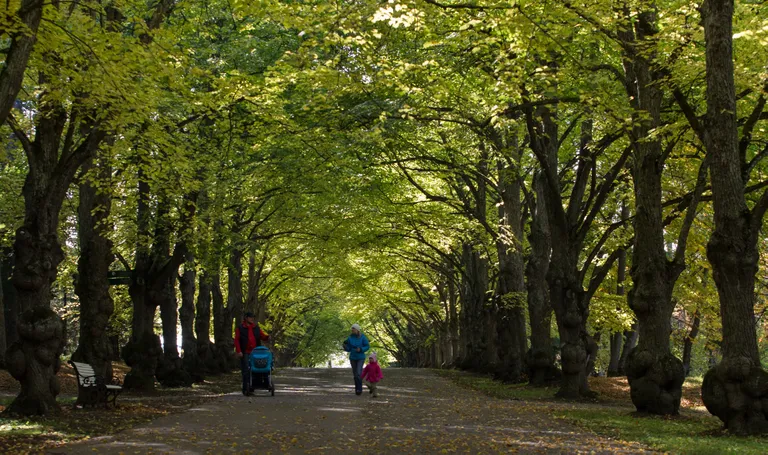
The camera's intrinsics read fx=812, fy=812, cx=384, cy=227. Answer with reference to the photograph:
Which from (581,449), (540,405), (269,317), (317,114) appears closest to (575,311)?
(540,405)

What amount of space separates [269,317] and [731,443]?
4925 centimetres

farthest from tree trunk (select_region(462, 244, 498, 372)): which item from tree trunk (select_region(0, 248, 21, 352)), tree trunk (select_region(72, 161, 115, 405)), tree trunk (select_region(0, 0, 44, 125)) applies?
tree trunk (select_region(0, 0, 44, 125))

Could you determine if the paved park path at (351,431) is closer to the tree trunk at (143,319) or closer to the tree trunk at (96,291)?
the tree trunk at (96,291)

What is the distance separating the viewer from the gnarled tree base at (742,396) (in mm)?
11141

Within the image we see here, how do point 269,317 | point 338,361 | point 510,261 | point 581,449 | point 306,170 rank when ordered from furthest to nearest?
point 338,361 → point 269,317 → point 510,261 → point 306,170 → point 581,449

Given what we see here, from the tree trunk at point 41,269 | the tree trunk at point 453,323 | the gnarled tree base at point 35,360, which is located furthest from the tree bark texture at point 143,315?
the tree trunk at point 453,323

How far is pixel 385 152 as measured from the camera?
74.5 feet

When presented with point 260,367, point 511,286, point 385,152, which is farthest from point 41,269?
point 511,286

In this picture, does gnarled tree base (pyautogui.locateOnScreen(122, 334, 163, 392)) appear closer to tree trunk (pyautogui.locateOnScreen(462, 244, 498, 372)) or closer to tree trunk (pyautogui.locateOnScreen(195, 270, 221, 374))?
tree trunk (pyautogui.locateOnScreen(195, 270, 221, 374))

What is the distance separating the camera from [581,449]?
10039 mm

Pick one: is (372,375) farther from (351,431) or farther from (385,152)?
(351,431)

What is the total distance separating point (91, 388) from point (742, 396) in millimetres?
10815

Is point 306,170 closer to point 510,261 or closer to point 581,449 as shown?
point 510,261

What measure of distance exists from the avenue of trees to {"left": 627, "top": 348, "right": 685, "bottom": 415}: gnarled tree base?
0.04 metres
